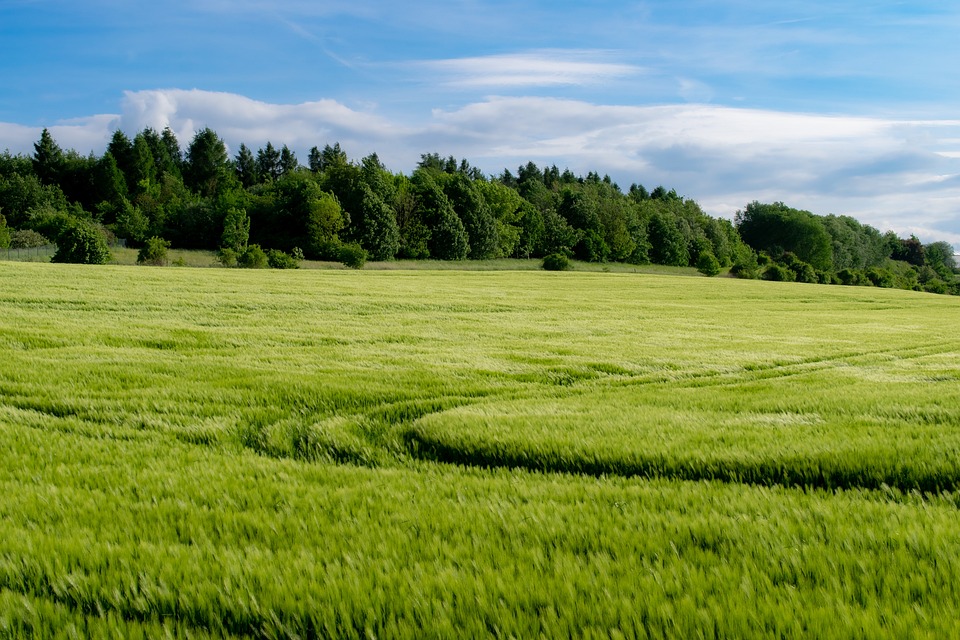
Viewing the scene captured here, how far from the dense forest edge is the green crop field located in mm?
51047

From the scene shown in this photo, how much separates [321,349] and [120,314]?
8.82 meters

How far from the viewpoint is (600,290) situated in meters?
43.2

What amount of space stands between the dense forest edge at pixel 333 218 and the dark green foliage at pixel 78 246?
0.10 meters

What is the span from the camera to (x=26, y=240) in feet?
241

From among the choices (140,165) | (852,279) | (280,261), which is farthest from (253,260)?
(852,279)

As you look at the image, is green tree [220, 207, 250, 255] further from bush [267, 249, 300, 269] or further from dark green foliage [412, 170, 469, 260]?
dark green foliage [412, 170, 469, 260]

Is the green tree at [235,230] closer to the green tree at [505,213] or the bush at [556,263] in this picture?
the green tree at [505,213]

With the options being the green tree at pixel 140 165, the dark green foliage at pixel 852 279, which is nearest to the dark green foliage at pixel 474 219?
the dark green foliage at pixel 852 279

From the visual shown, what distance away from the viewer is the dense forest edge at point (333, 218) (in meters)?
78.3

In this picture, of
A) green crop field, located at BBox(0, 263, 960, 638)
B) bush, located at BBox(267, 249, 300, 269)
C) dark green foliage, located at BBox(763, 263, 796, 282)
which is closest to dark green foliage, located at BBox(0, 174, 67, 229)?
bush, located at BBox(267, 249, 300, 269)

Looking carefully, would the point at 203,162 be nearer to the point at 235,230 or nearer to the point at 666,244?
the point at 235,230

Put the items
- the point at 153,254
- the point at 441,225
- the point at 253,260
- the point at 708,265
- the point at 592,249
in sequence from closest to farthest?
the point at 153,254
the point at 253,260
the point at 441,225
the point at 708,265
the point at 592,249

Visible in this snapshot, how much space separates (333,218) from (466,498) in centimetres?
7763

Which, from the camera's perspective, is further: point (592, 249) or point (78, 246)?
point (592, 249)
